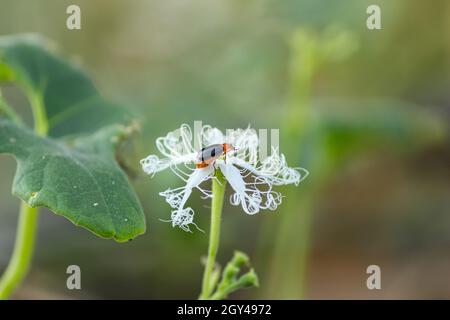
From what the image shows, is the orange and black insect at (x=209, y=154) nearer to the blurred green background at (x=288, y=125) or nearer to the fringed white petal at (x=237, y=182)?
the fringed white petal at (x=237, y=182)

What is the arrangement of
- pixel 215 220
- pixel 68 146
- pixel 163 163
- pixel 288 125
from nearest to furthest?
pixel 215 220
pixel 163 163
pixel 68 146
pixel 288 125

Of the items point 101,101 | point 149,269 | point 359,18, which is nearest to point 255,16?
point 359,18

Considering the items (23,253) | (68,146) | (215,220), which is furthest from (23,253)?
(215,220)

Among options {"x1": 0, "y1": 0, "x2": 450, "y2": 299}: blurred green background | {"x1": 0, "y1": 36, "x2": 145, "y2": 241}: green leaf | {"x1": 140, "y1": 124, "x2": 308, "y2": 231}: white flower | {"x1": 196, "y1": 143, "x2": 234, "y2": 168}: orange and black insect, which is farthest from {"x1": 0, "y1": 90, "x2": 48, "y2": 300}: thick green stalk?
{"x1": 196, "y1": 143, "x2": 234, "y2": 168}: orange and black insect

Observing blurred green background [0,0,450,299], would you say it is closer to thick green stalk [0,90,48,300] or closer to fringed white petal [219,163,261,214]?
thick green stalk [0,90,48,300]

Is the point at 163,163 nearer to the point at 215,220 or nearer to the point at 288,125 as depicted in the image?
the point at 215,220

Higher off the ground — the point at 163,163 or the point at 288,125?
the point at 288,125
